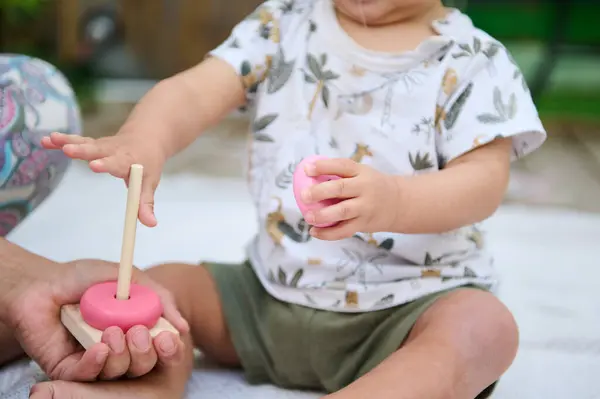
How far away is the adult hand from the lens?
0.50 m

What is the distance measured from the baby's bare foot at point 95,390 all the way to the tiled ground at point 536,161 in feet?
2.39

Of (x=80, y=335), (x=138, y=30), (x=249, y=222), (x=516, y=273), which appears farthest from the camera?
(x=138, y=30)

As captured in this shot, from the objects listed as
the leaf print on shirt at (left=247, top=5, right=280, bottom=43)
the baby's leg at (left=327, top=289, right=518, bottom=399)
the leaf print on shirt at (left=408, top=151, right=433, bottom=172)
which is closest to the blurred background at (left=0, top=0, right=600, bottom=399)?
the baby's leg at (left=327, top=289, right=518, bottom=399)

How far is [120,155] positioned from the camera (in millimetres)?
542

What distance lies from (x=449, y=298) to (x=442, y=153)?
122 mm

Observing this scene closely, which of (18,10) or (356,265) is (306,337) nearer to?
(356,265)

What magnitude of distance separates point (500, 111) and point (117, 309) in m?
0.34

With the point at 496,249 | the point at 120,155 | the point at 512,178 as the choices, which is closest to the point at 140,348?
the point at 120,155

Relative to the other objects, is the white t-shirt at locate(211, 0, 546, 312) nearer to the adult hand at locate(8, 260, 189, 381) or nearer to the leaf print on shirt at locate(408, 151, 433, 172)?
the leaf print on shirt at locate(408, 151, 433, 172)

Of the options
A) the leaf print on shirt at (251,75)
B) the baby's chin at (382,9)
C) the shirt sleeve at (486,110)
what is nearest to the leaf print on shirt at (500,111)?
the shirt sleeve at (486,110)

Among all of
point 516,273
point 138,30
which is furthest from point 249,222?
point 138,30

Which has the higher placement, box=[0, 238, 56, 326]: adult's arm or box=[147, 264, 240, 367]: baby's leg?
box=[0, 238, 56, 326]: adult's arm

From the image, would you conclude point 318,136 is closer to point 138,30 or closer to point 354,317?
point 354,317

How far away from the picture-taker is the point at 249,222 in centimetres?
109
